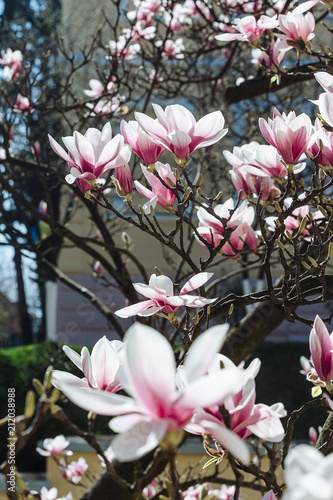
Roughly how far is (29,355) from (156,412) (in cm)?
643

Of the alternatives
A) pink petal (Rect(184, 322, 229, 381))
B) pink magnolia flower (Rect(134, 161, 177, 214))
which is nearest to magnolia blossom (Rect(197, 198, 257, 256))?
pink magnolia flower (Rect(134, 161, 177, 214))

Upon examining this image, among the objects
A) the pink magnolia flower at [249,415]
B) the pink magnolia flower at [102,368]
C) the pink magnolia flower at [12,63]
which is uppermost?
the pink magnolia flower at [12,63]

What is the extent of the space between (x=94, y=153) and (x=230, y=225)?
1.22 feet

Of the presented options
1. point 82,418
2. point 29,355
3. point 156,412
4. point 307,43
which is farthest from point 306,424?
point 156,412

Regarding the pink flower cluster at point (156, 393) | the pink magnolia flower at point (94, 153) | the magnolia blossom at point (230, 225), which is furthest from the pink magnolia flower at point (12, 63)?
the pink flower cluster at point (156, 393)

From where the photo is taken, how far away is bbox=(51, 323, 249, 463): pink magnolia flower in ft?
1.49

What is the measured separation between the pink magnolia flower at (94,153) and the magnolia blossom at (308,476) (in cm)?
72

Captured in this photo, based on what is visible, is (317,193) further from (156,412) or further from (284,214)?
(156,412)

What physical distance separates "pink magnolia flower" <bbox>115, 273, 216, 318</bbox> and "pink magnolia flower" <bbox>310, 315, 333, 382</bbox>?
179mm

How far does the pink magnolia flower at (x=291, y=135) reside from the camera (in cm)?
105

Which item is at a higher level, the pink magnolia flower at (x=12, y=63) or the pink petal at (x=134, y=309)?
the pink magnolia flower at (x=12, y=63)

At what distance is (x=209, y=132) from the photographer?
100cm

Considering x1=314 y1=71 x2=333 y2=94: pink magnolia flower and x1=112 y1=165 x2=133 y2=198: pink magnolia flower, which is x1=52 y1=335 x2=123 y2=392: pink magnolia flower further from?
x1=314 y1=71 x2=333 y2=94: pink magnolia flower

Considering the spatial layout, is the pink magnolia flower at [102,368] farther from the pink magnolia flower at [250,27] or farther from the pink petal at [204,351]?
the pink magnolia flower at [250,27]
